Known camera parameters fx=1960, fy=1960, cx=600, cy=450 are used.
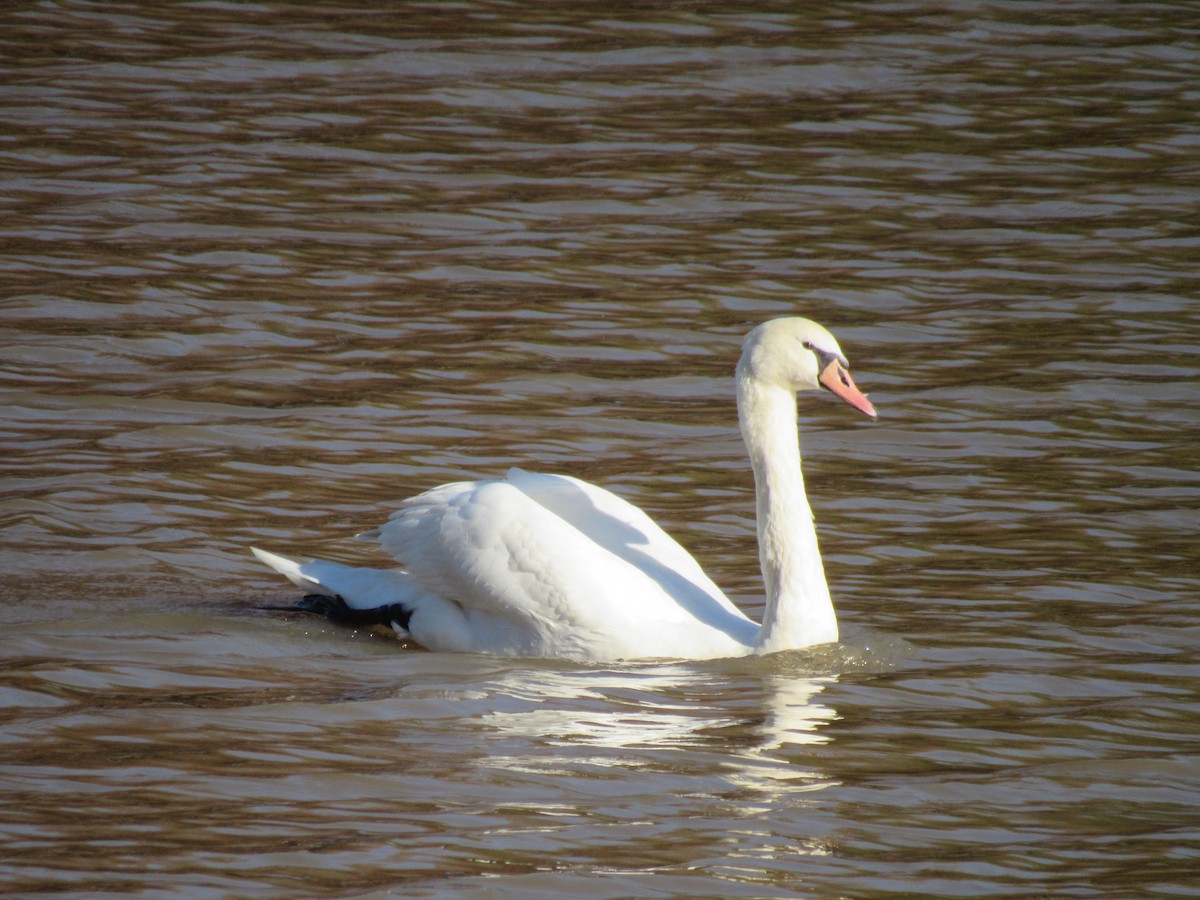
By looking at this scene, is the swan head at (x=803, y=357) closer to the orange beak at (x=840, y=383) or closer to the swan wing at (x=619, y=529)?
the orange beak at (x=840, y=383)

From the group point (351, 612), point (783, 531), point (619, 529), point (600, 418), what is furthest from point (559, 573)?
point (600, 418)

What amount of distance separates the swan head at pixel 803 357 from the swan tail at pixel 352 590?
161 cm

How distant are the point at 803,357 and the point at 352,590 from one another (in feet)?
6.31

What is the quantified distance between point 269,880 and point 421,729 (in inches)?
50.6

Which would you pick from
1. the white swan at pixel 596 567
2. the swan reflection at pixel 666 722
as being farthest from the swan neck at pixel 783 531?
the swan reflection at pixel 666 722

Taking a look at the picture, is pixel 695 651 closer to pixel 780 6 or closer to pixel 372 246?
pixel 372 246

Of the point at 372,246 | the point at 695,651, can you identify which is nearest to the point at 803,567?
the point at 695,651

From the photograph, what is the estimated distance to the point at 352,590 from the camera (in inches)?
294

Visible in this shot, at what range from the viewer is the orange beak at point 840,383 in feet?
23.5

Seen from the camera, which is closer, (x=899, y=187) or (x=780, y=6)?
(x=899, y=187)

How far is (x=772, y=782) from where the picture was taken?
571 centimetres

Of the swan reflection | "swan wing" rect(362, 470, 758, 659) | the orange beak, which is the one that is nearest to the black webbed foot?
"swan wing" rect(362, 470, 758, 659)

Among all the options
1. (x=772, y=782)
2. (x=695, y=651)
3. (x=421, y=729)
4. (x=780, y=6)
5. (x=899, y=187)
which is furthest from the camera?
(x=780, y=6)

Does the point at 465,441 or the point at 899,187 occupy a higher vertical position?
the point at 899,187
